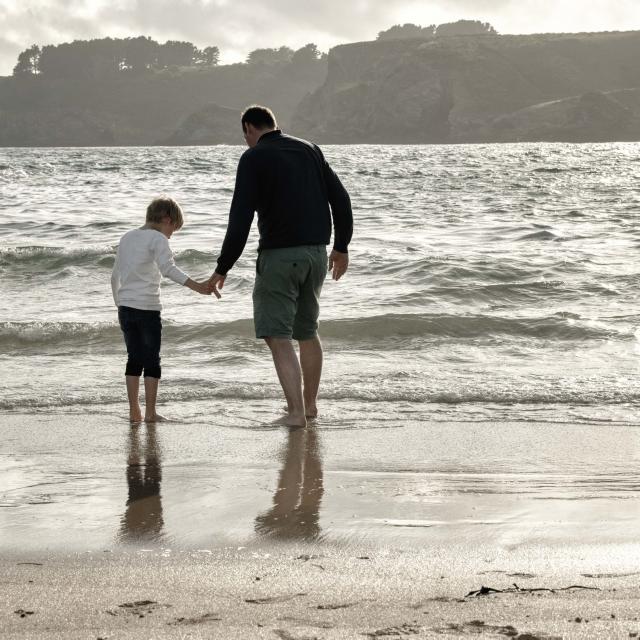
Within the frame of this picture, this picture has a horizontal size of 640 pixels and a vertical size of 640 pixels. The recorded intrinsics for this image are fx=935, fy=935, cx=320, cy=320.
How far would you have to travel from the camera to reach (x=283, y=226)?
523cm

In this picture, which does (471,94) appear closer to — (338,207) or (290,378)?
(338,207)

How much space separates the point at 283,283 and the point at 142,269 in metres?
0.88

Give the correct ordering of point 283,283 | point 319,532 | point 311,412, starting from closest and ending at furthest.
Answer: point 319,532, point 283,283, point 311,412

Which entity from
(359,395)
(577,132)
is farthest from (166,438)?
(577,132)

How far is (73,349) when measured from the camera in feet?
26.3

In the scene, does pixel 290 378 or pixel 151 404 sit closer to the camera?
pixel 290 378

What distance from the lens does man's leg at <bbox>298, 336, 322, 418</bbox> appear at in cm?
564

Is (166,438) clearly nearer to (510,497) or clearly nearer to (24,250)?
(510,497)

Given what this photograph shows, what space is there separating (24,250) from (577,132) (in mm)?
117678

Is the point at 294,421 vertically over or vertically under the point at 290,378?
under

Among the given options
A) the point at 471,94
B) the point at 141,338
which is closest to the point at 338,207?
the point at 141,338

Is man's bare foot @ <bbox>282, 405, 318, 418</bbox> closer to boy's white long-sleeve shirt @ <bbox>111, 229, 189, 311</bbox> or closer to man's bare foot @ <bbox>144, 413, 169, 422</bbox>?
man's bare foot @ <bbox>144, 413, 169, 422</bbox>

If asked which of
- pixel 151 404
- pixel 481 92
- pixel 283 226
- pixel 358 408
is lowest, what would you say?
pixel 358 408

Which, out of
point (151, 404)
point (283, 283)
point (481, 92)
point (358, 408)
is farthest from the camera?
point (481, 92)
